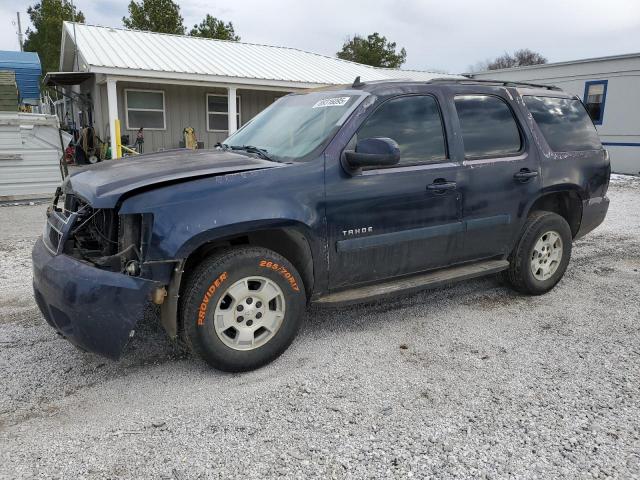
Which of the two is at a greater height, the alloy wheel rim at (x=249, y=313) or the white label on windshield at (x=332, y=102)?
the white label on windshield at (x=332, y=102)

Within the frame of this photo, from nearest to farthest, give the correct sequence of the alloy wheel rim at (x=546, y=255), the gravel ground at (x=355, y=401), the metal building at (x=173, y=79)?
the gravel ground at (x=355, y=401) → the alloy wheel rim at (x=546, y=255) → the metal building at (x=173, y=79)

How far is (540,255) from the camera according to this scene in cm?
478

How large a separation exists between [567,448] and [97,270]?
2706 mm

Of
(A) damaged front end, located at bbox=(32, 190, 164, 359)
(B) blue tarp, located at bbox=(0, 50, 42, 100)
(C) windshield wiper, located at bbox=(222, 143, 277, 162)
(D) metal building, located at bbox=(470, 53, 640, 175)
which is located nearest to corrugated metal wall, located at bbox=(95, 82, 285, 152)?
(B) blue tarp, located at bbox=(0, 50, 42, 100)

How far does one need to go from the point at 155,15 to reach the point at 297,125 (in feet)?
91.5

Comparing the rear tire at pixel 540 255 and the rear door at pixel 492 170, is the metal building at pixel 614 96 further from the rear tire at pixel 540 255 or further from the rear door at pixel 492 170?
the rear door at pixel 492 170

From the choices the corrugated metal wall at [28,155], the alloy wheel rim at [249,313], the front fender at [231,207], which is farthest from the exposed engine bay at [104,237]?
the corrugated metal wall at [28,155]

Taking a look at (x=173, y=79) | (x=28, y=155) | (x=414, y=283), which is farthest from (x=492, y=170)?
(x=173, y=79)

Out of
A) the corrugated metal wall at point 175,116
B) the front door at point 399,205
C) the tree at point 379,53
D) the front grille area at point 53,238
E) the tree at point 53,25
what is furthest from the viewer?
the tree at point 379,53

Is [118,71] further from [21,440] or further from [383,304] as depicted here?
[21,440]

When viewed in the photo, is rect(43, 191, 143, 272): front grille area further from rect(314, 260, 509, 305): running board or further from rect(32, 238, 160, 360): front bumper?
rect(314, 260, 509, 305): running board

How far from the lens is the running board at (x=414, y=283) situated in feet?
11.8

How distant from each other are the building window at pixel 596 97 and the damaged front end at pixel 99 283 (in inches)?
741

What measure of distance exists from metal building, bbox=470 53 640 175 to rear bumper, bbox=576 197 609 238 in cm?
1451
